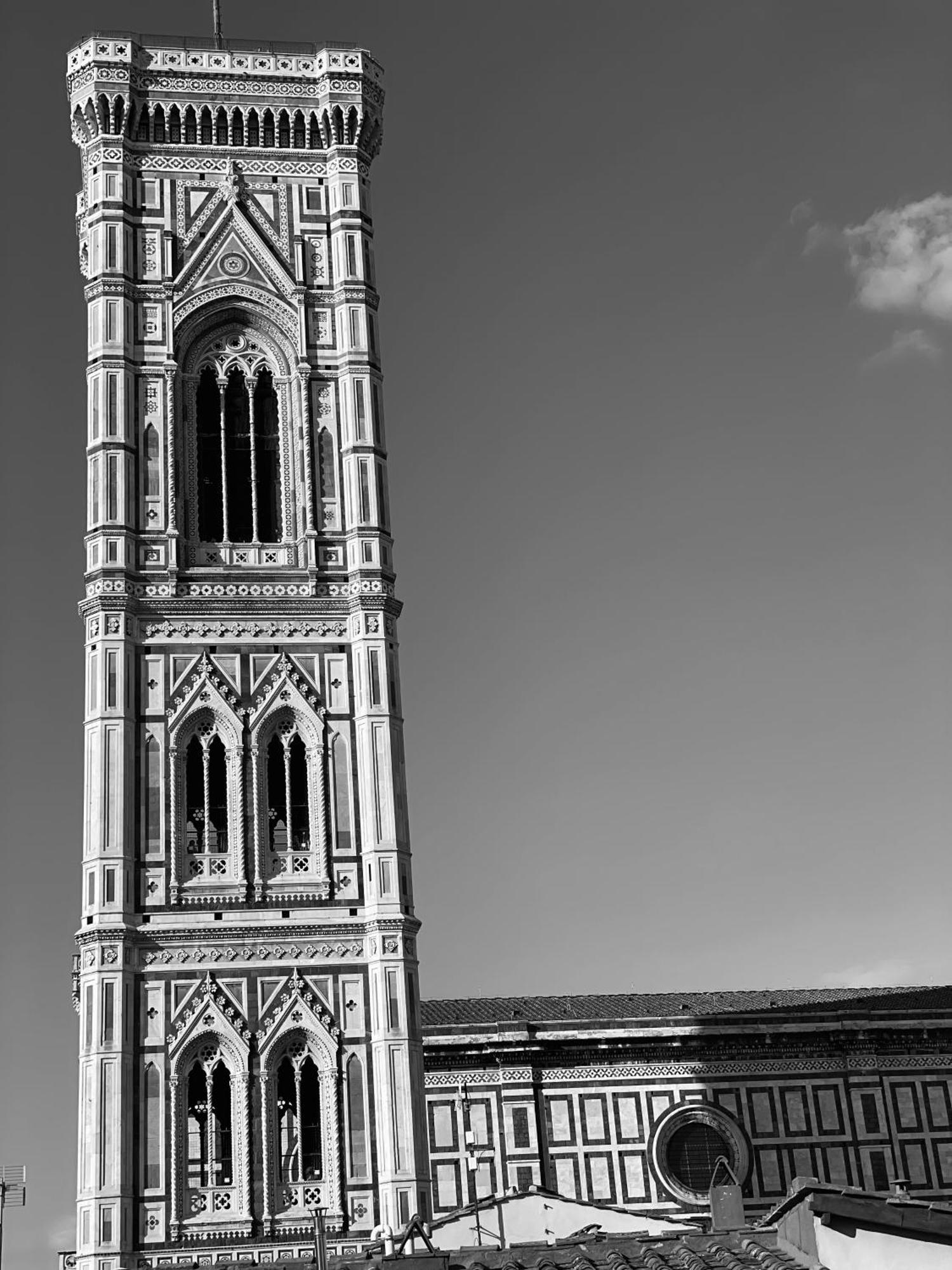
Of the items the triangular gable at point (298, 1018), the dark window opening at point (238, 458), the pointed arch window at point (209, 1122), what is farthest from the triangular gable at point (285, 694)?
the pointed arch window at point (209, 1122)

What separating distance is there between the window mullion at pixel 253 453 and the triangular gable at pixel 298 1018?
28.9 feet

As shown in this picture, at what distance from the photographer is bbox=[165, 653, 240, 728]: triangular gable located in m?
35.8

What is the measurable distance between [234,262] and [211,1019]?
595 inches

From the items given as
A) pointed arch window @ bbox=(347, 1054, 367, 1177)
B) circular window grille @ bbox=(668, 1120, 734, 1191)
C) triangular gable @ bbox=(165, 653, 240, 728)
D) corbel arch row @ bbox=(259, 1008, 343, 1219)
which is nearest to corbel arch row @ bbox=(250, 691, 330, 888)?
triangular gable @ bbox=(165, 653, 240, 728)

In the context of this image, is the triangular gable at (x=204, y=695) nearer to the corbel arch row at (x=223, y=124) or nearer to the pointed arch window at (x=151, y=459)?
the pointed arch window at (x=151, y=459)

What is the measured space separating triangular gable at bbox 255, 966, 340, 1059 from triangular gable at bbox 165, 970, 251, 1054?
0.32m

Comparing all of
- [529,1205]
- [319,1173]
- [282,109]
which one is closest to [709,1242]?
[319,1173]

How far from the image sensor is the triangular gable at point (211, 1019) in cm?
3319

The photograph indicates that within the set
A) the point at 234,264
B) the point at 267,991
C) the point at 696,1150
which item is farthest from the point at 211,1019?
the point at 234,264

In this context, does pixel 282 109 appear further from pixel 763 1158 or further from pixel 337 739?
pixel 763 1158

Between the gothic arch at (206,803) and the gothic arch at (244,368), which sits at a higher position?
the gothic arch at (244,368)

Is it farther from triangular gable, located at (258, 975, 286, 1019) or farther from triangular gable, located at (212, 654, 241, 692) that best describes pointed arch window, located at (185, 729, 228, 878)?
triangular gable, located at (258, 975, 286, 1019)

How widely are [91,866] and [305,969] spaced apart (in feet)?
13.2

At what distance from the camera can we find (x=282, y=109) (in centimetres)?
4138
